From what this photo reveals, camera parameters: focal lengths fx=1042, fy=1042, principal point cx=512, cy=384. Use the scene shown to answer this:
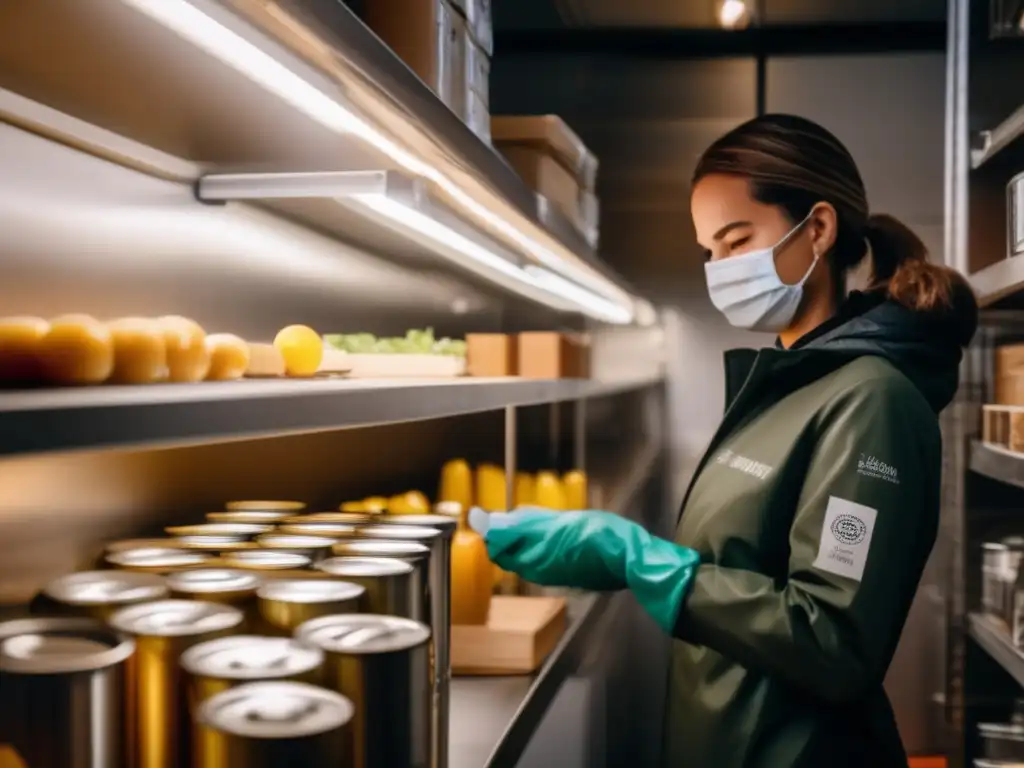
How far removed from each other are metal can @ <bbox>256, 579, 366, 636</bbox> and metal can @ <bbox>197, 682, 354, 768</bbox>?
0.44 ft

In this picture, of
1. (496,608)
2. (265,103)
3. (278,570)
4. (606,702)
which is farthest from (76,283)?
(606,702)

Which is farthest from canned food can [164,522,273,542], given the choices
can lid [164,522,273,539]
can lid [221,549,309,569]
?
can lid [221,549,309,569]

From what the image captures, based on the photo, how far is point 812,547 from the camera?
146 cm

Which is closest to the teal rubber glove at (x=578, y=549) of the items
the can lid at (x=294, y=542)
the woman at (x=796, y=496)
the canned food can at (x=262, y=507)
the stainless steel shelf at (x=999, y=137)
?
the woman at (x=796, y=496)

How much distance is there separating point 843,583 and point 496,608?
75 cm

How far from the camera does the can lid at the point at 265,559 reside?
41.1 inches

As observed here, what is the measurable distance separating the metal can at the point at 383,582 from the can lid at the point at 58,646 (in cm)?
27

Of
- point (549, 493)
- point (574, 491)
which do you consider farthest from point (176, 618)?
point (574, 491)

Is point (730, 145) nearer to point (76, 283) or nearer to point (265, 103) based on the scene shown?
point (265, 103)

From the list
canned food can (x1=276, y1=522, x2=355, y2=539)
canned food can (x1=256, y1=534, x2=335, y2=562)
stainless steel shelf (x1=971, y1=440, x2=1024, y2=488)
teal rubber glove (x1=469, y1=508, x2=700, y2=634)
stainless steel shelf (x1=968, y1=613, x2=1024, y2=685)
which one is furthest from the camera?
stainless steel shelf (x1=968, y1=613, x2=1024, y2=685)

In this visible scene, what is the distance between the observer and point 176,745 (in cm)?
78

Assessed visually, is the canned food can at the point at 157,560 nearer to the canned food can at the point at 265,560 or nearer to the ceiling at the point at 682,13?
the canned food can at the point at 265,560

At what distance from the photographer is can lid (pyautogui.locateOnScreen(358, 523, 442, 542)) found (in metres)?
1.19

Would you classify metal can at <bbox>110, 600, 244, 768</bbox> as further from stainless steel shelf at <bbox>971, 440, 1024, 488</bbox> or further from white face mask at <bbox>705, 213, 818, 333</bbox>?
stainless steel shelf at <bbox>971, 440, 1024, 488</bbox>
